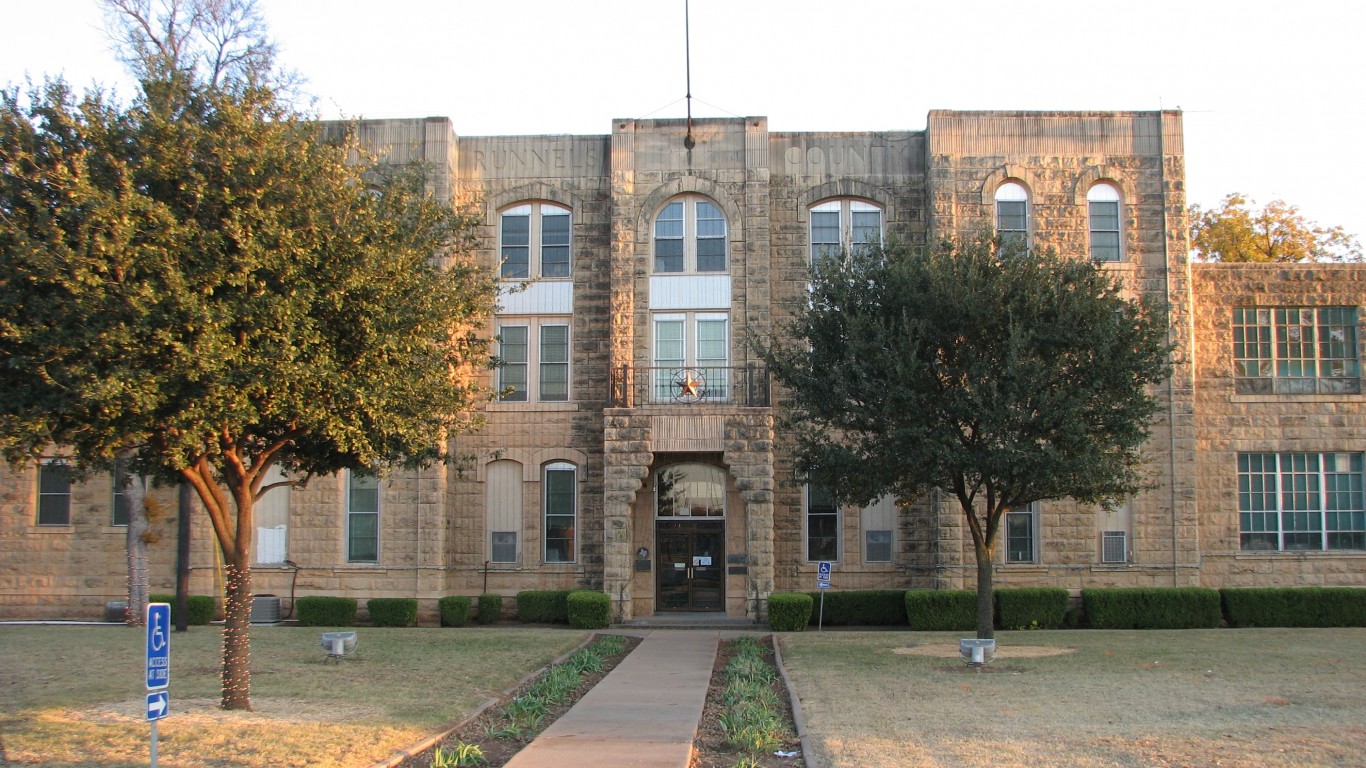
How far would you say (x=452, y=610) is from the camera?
25188 mm

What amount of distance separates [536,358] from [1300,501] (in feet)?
58.6

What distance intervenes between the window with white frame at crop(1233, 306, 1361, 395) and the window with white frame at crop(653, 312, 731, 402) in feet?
38.9

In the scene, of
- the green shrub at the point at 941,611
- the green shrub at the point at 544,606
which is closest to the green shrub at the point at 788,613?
the green shrub at the point at 941,611

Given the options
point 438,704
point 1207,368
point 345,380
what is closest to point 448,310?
point 345,380

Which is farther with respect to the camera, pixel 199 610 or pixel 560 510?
pixel 560 510

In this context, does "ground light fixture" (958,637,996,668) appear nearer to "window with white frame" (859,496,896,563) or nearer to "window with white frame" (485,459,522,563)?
"window with white frame" (859,496,896,563)

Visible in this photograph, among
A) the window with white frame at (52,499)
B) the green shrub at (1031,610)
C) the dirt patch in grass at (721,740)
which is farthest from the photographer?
the window with white frame at (52,499)

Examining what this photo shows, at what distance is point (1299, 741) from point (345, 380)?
10.8m

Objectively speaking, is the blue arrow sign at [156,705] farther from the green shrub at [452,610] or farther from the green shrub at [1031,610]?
the green shrub at [1031,610]

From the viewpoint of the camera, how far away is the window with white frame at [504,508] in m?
26.8

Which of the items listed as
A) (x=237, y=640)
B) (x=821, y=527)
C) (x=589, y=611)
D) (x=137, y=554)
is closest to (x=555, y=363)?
(x=589, y=611)

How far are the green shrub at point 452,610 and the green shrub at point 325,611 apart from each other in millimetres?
1902

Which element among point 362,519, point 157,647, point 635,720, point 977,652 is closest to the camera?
point 157,647

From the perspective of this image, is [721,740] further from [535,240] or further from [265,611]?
[535,240]
